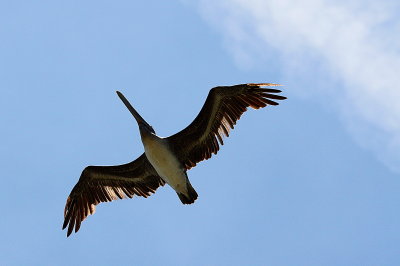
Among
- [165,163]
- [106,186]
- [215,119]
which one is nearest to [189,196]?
[165,163]

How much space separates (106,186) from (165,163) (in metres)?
2.58

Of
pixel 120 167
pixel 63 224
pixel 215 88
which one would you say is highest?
pixel 215 88

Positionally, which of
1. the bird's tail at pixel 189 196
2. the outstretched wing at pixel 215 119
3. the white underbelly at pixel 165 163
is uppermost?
the outstretched wing at pixel 215 119

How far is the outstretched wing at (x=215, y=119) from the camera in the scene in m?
20.8

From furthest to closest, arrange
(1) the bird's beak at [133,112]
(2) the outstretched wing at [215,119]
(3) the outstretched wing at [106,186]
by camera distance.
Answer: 1. (3) the outstretched wing at [106,186]
2. (1) the bird's beak at [133,112]
3. (2) the outstretched wing at [215,119]

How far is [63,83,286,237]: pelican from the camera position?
21.0 m

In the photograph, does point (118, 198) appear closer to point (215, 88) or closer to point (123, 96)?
point (123, 96)

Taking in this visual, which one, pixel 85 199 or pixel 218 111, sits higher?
pixel 218 111

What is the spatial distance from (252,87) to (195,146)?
7.61ft

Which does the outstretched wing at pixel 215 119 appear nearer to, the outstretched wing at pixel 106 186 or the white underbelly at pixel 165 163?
the white underbelly at pixel 165 163

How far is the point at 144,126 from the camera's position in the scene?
70.9 ft

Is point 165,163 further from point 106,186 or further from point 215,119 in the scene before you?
point 106,186

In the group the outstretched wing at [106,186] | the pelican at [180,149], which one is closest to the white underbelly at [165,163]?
the pelican at [180,149]

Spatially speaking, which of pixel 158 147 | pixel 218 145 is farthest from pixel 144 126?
pixel 218 145
